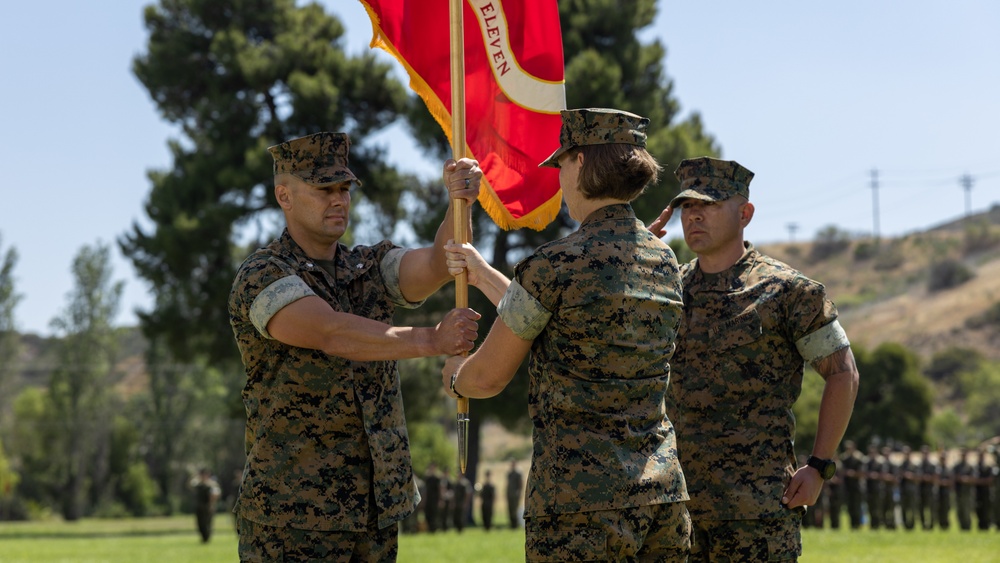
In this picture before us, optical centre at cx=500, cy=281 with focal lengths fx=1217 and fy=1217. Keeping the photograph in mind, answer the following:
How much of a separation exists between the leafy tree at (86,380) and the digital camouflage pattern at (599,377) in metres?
58.4

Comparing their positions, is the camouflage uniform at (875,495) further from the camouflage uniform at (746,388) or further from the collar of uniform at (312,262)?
the collar of uniform at (312,262)

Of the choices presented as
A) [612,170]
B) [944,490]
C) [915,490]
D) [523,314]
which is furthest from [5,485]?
[612,170]

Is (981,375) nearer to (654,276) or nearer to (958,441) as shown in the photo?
(958,441)

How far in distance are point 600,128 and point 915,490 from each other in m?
22.7

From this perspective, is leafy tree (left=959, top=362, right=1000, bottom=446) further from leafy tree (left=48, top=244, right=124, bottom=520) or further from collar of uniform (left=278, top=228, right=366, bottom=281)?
collar of uniform (left=278, top=228, right=366, bottom=281)

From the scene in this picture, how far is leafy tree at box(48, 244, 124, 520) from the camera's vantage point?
59438 millimetres

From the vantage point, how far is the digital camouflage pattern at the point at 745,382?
481 centimetres

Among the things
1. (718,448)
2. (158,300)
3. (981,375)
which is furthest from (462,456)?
(981,375)

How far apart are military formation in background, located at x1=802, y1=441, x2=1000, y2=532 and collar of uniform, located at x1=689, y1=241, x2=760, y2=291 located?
778 inches

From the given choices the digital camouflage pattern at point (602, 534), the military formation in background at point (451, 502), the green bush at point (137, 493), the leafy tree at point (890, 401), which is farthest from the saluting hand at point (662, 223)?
the green bush at point (137, 493)

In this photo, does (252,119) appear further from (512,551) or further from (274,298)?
(274,298)

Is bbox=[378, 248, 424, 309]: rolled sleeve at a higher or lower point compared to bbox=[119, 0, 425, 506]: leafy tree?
lower

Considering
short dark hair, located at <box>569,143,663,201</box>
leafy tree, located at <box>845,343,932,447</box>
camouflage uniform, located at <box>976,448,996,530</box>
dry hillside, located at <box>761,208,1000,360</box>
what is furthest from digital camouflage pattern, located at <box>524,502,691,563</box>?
dry hillside, located at <box>761,208,1000,360</box>

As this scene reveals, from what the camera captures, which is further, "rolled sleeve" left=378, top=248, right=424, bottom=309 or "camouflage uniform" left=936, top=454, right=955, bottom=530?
"camouflage uniform" left=936, top=454, right=955, bottom=530
